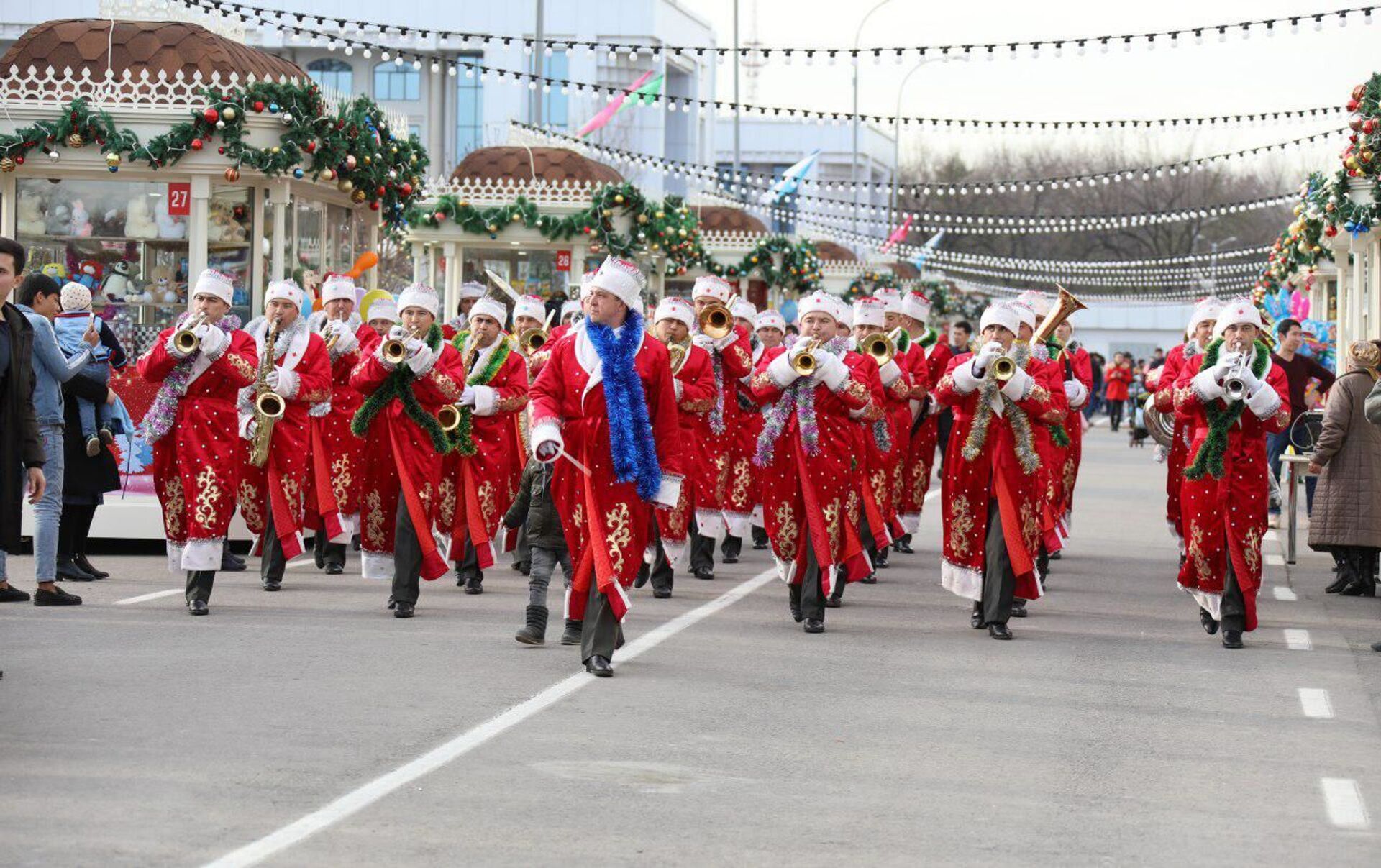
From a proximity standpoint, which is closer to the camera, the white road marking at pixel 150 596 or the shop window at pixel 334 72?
the white road marking at pixel 150 596

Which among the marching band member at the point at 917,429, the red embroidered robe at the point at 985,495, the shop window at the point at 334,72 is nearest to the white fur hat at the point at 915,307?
the marching band member at the point at 917,429

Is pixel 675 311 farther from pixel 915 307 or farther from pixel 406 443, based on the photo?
pixel 915 307

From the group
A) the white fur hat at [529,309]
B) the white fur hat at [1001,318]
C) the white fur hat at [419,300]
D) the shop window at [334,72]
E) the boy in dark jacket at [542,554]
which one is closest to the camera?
the boy in dark jacket at [542,554]

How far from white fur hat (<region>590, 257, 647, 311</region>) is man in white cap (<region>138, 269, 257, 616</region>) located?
2.62m

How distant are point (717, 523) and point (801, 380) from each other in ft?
9.85

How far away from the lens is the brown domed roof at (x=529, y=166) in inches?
1047

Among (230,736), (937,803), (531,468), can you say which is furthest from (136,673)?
(937,803)

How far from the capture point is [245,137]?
693 inches

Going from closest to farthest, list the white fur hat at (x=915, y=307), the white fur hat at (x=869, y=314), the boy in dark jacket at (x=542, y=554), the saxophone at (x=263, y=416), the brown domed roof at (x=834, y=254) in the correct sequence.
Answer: the boy in dark jacket at (x=542, y=554) < the saxophone at (x=263, y=416) < the white fur hat at (x=869, y=314) < the white fur hat at (x=915, y=307) < the brown domed roof at (x=834, y=254)

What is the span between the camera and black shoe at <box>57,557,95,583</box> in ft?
42.7

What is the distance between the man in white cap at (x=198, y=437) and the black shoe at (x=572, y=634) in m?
2.16

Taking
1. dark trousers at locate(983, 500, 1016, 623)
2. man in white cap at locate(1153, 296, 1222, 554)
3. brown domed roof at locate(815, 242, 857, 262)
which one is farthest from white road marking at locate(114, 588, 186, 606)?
brown domed roof at locate(815, 242, 857, 262)

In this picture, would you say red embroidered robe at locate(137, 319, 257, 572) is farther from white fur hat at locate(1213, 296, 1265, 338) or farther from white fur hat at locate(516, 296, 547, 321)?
Answer: white fur hat at locate(1213, 296, 1265, 338)

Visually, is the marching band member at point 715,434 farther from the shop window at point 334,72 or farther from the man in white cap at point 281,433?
the shop window at point 334,72
